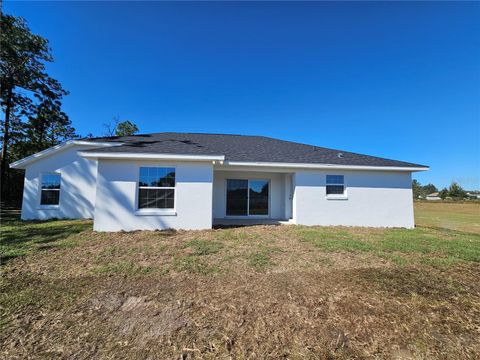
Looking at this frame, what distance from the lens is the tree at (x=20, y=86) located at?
20.4 metres

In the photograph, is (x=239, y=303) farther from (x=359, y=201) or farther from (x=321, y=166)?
(x=359, y=201)

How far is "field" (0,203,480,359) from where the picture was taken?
9.51 feet

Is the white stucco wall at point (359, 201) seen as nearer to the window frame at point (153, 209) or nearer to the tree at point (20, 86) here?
the window frame at point (153, 209)

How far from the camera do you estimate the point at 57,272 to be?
17.0ft

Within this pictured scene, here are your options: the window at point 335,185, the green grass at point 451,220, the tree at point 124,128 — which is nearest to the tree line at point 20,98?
the tree at point 124,128

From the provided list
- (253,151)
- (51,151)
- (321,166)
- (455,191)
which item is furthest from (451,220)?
(455,191)

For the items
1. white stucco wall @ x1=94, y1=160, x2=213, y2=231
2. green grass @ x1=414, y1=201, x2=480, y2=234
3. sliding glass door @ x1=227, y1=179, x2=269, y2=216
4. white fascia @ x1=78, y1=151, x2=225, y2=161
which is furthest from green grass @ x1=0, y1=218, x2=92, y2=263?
green grass @ x1=414, y1=201, x2=480, y2=234

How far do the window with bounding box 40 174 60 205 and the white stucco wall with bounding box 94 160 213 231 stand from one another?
19.0ft

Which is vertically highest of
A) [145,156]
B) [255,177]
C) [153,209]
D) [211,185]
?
[145,156]

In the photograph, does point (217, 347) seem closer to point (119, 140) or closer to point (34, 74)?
point (119, 140)

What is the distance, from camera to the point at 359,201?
1173 cm

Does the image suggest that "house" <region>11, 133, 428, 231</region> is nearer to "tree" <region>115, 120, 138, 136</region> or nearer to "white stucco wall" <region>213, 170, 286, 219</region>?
"white stucco wall" <region>213, 170, 286, 219</region>

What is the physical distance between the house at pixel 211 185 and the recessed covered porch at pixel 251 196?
0.18ft

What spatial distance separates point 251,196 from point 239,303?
924 cm
